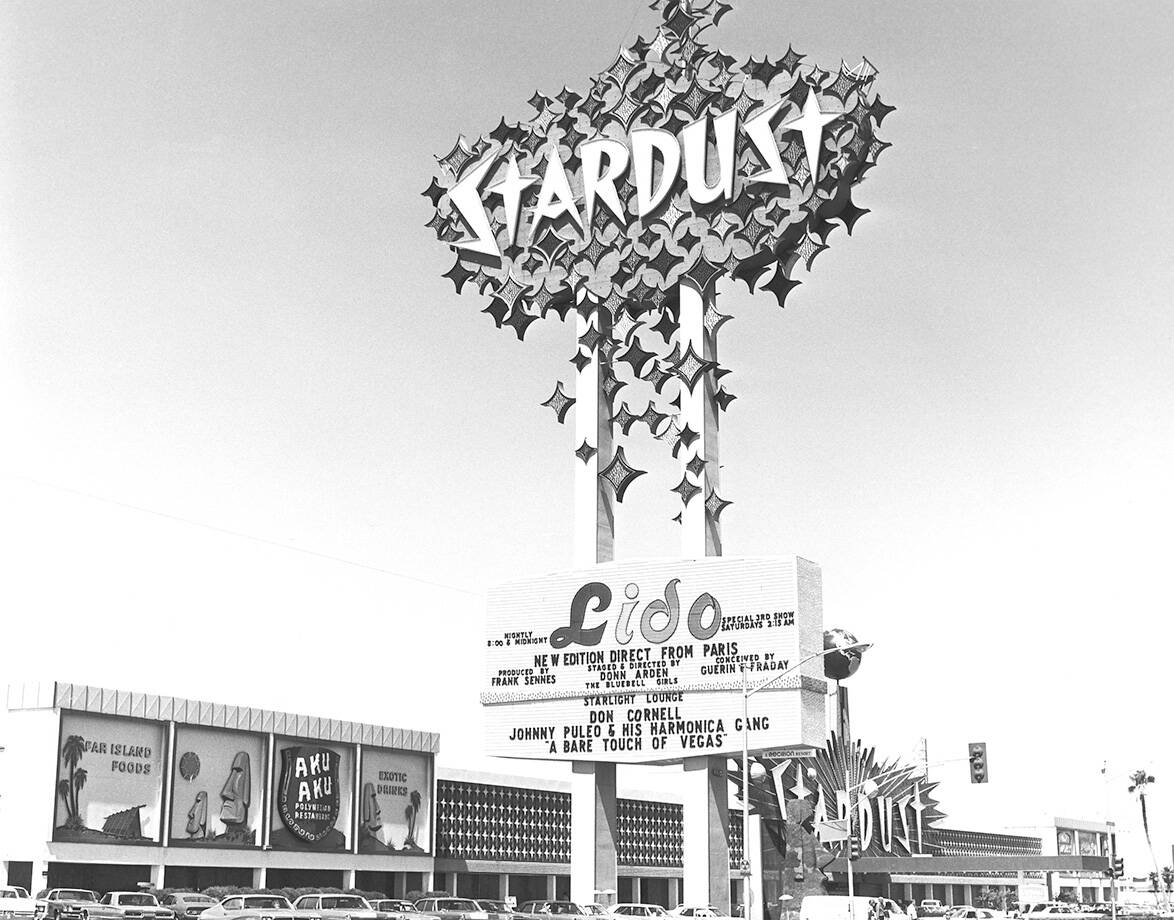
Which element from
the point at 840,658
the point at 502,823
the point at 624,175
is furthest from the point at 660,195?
the point at 502,823

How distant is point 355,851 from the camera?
250ft

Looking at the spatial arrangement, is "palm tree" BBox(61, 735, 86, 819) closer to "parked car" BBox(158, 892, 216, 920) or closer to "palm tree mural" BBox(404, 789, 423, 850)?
"parked car" BBox(158, 892, 216, 920)

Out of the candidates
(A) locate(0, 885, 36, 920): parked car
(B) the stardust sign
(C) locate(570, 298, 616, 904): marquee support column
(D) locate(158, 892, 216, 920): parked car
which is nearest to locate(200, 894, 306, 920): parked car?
(D) locate(158, 892, 216, 920): parked car

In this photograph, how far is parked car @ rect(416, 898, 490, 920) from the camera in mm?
50656

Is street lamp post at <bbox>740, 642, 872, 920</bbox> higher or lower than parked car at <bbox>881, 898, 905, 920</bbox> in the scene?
higher

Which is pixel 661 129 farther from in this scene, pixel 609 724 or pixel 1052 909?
pixel 1052 909

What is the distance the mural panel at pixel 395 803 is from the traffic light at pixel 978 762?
3601 cm

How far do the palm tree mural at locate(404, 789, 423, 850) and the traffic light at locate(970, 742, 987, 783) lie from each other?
119 feet

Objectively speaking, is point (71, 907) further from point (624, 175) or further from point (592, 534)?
point (624, 175)

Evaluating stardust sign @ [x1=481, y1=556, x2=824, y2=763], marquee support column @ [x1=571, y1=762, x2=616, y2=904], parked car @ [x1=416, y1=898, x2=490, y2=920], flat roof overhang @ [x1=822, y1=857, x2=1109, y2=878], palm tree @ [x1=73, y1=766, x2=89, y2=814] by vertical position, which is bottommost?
parked car @ [x1=416, y1=898, x2=490, y2=920]

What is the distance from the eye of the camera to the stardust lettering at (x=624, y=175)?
56.8 metres

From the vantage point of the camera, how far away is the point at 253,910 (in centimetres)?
4516

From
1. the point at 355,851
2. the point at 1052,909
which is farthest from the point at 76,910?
the point at 1052,909

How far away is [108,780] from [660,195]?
3526 cm
